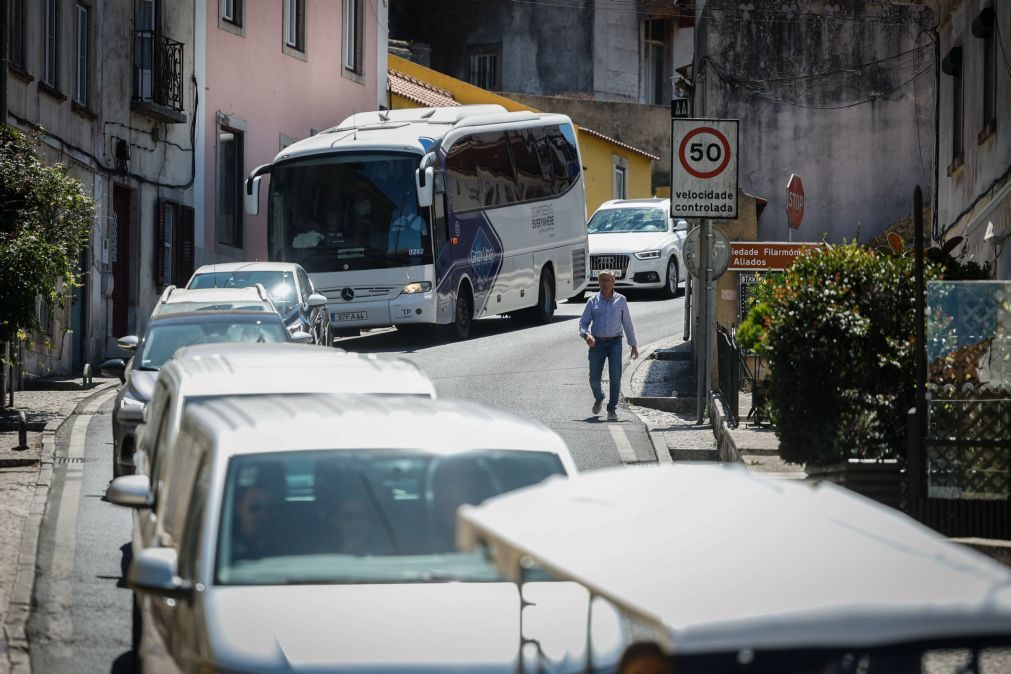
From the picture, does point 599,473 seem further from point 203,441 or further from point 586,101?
point 586,101

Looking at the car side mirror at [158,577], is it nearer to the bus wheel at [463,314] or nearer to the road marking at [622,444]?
the road marking at [622,444]

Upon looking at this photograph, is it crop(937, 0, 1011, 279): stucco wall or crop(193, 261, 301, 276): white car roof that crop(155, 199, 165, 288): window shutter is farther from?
crop(937, 0, 1011, 279): stucco wall

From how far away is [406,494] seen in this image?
636 cm

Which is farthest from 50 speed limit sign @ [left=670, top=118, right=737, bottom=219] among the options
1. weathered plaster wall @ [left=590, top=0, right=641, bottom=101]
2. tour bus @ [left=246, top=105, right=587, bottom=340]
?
weathered plaster wall @ [left=590, top=0, right=641, bottom=101]

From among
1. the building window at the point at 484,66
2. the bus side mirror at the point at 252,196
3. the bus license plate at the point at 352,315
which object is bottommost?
the bus license plate at the point at 352,315

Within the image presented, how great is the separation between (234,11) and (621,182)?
64.9 feet

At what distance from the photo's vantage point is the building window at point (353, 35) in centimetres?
3797

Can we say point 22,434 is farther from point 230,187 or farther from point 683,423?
point 230,187

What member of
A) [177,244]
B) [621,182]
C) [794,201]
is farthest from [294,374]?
[621,182]

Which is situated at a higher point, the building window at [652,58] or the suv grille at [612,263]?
the building window at [652,58]

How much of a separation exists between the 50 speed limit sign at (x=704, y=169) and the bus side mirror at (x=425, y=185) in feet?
23.6

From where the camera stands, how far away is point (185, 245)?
29703 mm

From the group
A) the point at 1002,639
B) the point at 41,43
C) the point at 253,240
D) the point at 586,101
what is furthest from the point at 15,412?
the point at 586,101

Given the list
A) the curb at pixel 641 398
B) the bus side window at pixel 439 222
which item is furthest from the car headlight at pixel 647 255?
the bus side window at pixel 439 222
